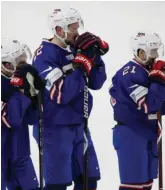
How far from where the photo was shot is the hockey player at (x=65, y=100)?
12.0 feet

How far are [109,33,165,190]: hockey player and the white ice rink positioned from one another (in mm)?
815

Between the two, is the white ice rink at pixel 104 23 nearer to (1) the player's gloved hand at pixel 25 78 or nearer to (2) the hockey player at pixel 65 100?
(2) the hockey player at pixel 65 100

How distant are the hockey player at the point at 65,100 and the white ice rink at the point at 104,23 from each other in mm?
860

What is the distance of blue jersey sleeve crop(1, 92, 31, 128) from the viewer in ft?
11.7

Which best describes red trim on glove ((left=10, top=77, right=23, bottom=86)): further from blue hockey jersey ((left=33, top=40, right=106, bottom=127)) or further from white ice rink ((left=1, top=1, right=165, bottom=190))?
white ice rink ((left=1, top=1, right=165, bottom=190))

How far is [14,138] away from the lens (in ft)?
12.1

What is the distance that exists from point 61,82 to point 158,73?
444mm

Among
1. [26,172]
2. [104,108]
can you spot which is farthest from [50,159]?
[104,108]

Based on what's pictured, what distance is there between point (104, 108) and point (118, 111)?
857 millimetres

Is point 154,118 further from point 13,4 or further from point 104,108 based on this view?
A: point 13,4

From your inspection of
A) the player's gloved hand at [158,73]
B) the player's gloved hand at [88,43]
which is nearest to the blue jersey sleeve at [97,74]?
the player's gloved hand at [88,43]

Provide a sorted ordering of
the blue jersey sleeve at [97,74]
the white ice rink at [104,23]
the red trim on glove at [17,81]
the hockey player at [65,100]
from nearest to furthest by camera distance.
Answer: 1. the red trim on glove at [17,81]
2. the hockey player at [65,100]
3. the blue jersey sleeve at [97,74]
4. the white ice rink at [104,23]

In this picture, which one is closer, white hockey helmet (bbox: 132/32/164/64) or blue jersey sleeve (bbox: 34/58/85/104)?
blue jersey sleeve (bbox: 34/58/85/104)

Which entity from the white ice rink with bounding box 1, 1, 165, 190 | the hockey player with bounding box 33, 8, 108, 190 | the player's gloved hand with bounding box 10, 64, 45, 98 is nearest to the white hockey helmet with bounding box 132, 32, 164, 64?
the hockey player with bounding box 33, 8, 108, 190
